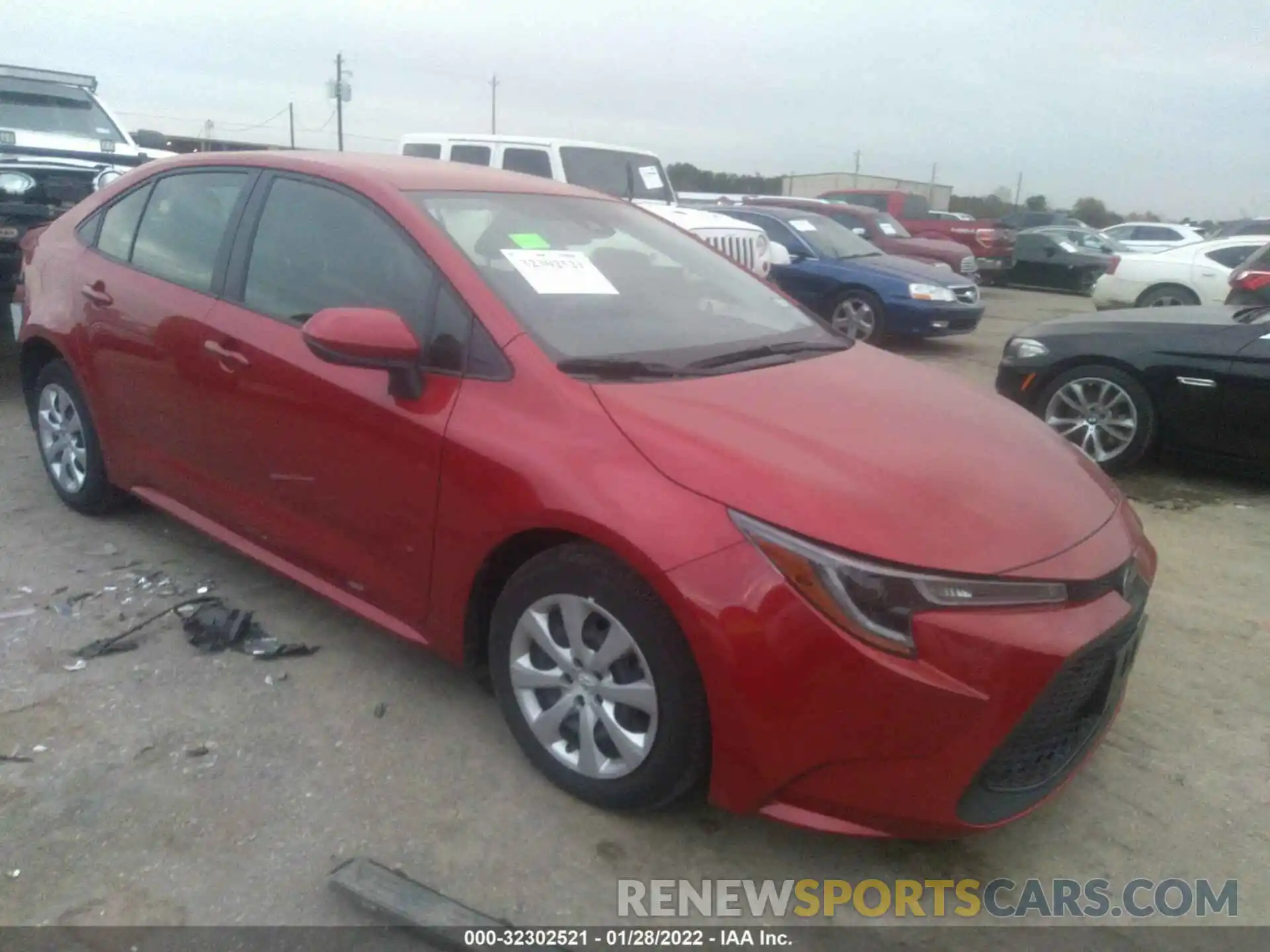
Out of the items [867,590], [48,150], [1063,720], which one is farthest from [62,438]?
[1063,720]

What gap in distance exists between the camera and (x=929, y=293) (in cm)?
1089

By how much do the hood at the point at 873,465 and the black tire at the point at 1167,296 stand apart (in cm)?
1068

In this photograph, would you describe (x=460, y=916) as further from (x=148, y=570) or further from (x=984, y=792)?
(x=148, y=570)

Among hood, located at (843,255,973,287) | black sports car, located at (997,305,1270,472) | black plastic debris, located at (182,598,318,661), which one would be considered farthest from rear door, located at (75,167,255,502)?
hood, located at (843,255,973,287)

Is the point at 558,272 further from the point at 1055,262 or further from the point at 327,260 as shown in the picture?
the point at 1055,262

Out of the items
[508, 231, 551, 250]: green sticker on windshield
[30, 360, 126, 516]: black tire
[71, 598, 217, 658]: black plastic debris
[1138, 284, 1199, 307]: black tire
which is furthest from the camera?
[1138, 284, 1199, 307]: black tire

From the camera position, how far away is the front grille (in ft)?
32.6

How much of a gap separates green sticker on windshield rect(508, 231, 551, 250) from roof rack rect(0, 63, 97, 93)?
843 cm

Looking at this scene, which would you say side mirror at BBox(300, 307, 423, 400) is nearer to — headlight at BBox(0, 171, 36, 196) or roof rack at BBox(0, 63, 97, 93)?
headlight at BBox(0, 171, 36, 196)

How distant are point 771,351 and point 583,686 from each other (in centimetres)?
127

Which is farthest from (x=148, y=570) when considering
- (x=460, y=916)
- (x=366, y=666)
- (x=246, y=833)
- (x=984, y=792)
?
(x=984, y=792)

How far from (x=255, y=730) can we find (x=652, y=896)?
4.37 feet

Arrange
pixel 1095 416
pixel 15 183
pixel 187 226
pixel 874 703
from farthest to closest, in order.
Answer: pixel 15 183
pixel 1095 416
pixel 187 226
pixel 874 703

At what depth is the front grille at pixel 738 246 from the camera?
32.6 ft
